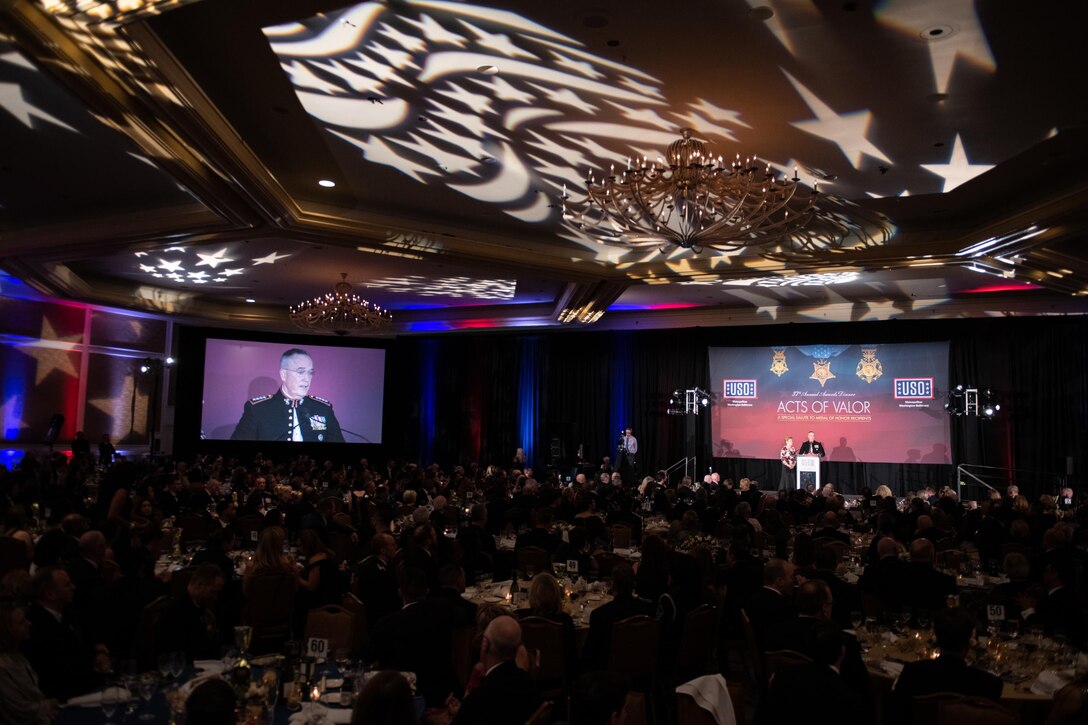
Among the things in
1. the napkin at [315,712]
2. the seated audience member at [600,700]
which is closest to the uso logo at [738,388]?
the napkin at [315,712]

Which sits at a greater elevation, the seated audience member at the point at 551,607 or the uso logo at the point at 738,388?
the uso logo at the point at 738,388

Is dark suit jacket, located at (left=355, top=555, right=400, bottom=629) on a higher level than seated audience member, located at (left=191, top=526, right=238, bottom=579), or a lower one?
lower

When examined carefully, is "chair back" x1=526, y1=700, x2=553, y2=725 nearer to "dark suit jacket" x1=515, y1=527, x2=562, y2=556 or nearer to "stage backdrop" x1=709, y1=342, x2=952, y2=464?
"dark suit jacket" x1=515, y1=527, x2=562, y2=556

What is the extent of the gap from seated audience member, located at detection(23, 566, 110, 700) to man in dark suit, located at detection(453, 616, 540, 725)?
6.12 feet

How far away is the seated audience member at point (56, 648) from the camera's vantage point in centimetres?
380

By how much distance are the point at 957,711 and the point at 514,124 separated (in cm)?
684

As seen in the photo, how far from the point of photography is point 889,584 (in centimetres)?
661

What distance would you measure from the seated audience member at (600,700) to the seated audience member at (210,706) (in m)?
1.14

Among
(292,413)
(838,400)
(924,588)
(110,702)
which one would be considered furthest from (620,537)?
(292,413)

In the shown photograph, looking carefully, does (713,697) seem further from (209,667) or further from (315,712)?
(209,667)

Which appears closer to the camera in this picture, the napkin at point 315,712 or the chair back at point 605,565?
the napkin at point 315,712

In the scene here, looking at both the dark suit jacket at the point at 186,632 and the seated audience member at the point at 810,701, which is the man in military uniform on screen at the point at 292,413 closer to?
the dark suit jacket at the point at 186,632

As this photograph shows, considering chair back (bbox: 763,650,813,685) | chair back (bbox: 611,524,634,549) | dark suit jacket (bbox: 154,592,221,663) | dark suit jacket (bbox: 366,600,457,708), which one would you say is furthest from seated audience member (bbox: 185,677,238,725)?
chair back (bbox: 611,524,634,549)

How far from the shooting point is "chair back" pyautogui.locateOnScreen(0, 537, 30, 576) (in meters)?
6.36
